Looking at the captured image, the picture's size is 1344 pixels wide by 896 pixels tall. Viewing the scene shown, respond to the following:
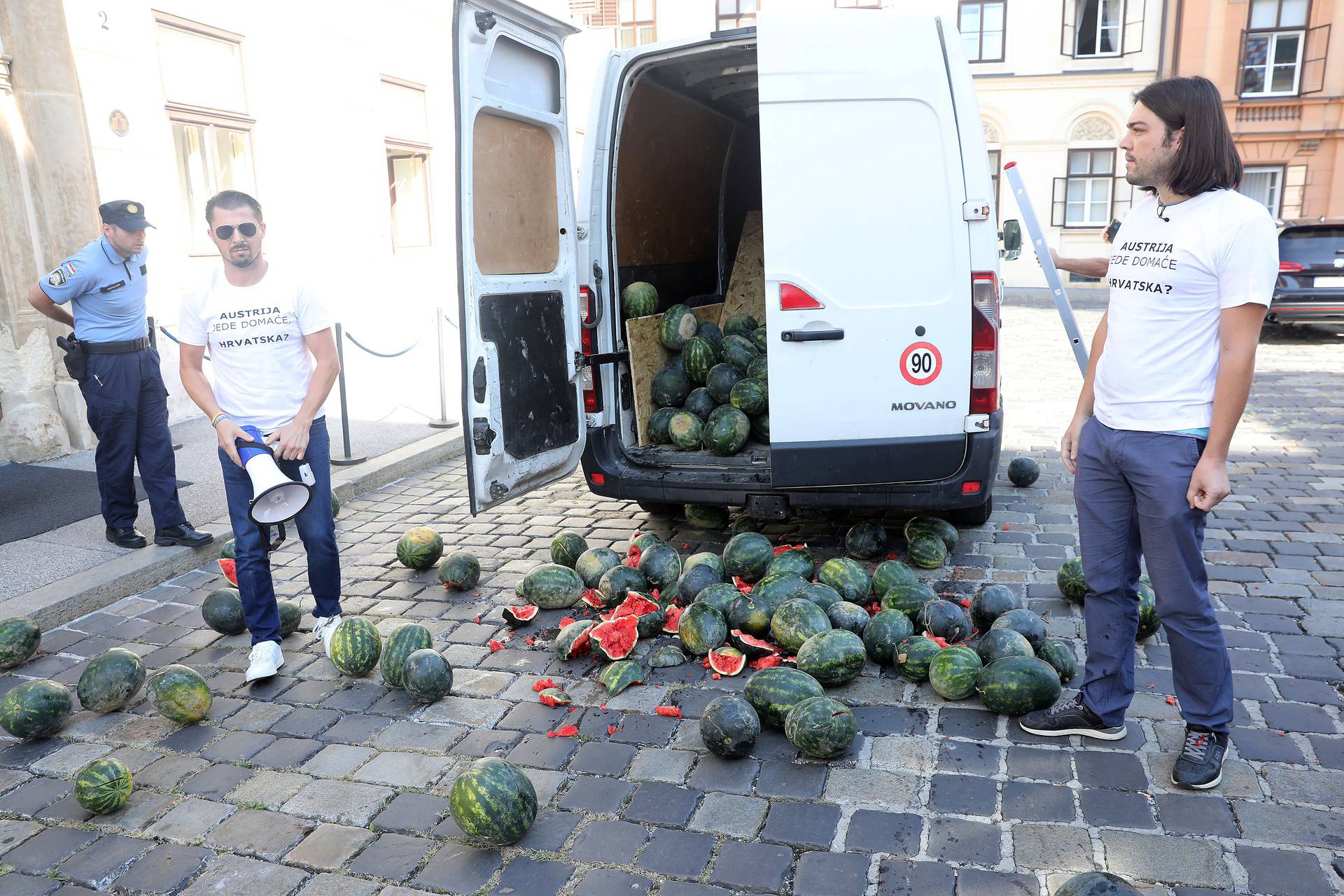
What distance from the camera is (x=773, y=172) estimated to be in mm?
5168

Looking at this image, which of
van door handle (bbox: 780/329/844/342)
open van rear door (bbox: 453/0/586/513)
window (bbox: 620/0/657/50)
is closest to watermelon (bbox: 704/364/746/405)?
open van rear door (bbox: 453/0/586/513)

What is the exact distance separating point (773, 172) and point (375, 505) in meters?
4.54

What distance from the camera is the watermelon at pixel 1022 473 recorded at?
7.61 m

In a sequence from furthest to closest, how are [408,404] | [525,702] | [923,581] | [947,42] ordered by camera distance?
[408,404] < [923,581] < [947,42] < [525,702]

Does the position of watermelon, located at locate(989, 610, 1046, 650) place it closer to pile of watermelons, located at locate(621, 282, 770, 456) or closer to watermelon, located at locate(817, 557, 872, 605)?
watermelon, located at locate(817, 557, 872, 605)

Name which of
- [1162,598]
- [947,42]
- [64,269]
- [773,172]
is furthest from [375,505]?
[1162,598]

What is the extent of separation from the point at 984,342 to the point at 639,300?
9.25ft

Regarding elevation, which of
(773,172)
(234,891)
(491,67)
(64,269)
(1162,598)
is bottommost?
(234,891)

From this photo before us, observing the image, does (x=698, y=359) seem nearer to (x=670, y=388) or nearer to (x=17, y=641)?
(x=670, y=388)

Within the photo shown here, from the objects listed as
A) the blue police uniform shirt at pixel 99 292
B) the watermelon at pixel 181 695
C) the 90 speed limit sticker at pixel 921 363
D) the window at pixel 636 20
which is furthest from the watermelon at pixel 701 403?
the window at pixel 636 20

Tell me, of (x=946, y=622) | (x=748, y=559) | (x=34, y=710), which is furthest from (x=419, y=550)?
(x=946, y=622)

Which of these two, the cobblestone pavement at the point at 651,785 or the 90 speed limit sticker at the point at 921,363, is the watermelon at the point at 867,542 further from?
the 90 speed limit sticker at the point at 921,363

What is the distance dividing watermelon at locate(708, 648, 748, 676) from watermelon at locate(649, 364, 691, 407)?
2552mm

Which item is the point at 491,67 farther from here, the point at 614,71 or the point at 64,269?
the point at 64,269
